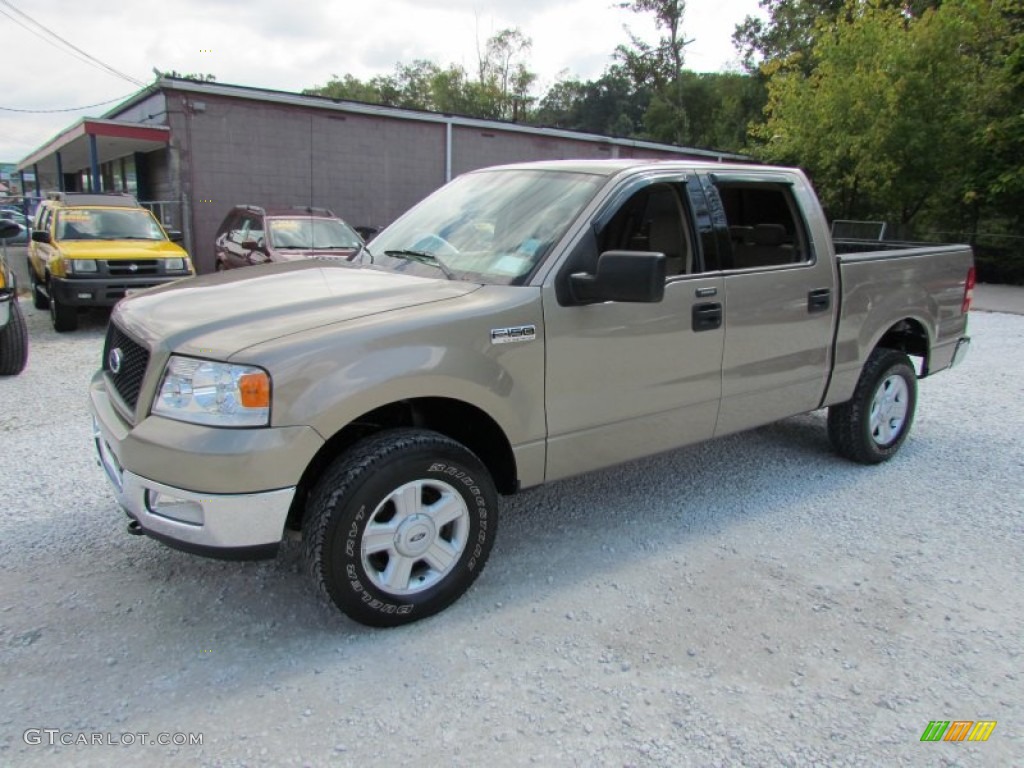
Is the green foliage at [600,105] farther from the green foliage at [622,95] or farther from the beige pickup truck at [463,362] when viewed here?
the beige pickup truck at [463,362]

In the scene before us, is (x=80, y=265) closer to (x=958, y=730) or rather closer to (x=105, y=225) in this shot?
(x=105, y=225)

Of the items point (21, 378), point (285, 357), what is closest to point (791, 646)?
point (285, 357)

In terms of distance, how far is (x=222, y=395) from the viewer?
2482mm

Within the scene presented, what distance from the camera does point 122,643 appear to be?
2.78 metres

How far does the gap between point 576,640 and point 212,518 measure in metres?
1.47

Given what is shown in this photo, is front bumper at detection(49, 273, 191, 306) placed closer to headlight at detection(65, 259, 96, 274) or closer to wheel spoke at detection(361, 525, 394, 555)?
headlight at detection(65, 259, 96, 274)

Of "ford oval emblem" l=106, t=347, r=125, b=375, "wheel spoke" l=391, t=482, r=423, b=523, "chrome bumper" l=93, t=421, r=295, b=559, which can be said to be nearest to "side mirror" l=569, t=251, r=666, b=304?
"wheel spoke" l=391, t=482, r=423, b=523

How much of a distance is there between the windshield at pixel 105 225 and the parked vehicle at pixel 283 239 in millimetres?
1431

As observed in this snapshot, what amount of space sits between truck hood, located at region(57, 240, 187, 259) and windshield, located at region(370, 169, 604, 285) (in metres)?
6.73

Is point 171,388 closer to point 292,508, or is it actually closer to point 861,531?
point 292,508

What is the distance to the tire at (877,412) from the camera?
4.67 m

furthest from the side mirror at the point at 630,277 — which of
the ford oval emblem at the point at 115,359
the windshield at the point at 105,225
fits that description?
the windshield at the point at 105,225

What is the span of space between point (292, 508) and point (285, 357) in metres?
0.72

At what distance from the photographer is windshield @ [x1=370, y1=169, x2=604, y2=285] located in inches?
128
